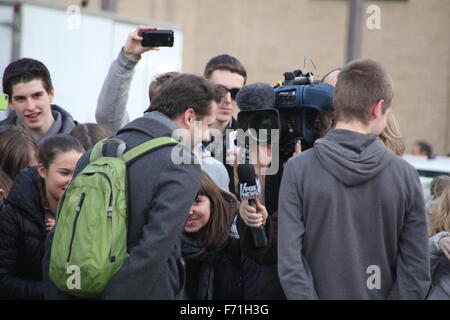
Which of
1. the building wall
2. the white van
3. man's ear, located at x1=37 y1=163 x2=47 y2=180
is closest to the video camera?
man's ear, located at x1=37 y1=163 x2=47 y2=180

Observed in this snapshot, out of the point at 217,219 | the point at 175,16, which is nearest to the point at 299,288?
the point at 217,219

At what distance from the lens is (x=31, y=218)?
3893 millimetres

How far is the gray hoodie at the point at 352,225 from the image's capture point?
3.13m

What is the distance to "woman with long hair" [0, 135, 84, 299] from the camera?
3.75 m

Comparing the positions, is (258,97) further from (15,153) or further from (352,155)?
(15,153)

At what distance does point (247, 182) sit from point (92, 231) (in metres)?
0.73

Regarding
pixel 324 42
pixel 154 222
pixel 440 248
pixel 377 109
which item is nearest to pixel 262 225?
pixel 154 222

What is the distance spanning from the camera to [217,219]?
3.67 metres

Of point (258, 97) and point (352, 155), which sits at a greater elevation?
point (258, 97)

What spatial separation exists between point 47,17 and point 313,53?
10256 millimetres

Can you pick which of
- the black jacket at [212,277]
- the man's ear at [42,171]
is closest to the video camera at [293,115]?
the black jacket at [212,277]

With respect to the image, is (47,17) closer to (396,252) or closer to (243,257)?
(243,257)

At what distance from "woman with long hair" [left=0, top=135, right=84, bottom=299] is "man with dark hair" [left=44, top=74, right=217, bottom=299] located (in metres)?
0.54

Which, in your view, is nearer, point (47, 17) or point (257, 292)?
point (257, 292)
